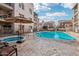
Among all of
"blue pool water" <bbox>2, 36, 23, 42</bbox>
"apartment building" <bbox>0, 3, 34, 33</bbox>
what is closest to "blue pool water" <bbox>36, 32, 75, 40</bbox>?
"apartment building" <bbox>0, 3, 34, 33</bbox>

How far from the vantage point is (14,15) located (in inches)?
146

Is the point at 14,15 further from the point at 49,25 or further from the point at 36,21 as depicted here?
the point at 49,25

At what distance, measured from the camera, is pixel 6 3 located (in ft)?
11.4

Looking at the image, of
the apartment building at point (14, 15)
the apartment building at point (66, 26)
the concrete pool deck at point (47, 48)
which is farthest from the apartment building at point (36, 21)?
the apartment building at point (66, 26)

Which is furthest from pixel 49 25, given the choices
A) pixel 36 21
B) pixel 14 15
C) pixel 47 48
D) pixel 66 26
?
pixel 14 15

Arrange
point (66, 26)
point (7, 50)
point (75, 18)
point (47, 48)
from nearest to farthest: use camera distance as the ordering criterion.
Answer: point (7, 50) → point (47, 48) → point (75, 18) → point (66, 26)

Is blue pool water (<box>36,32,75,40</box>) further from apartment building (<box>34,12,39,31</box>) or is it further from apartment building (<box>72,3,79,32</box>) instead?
apartment building (<box>34,12,39,31</box>)

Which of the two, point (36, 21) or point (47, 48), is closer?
point (47, 48)

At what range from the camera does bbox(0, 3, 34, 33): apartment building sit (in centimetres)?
364

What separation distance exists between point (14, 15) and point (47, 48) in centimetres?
135

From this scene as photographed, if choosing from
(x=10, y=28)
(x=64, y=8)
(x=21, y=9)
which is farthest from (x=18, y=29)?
(x=64, y=8)

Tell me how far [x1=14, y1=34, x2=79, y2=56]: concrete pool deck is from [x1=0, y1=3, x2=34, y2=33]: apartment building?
16.8 inches

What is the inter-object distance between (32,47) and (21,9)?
3.87 ft

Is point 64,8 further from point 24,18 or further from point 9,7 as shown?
point 9,7
